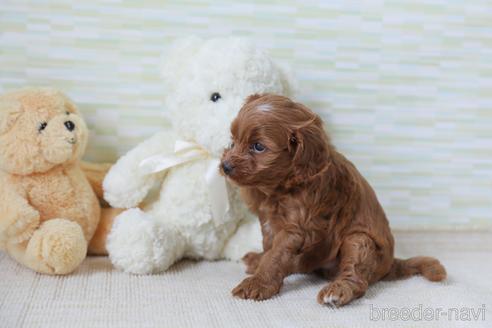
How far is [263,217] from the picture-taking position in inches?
58.8

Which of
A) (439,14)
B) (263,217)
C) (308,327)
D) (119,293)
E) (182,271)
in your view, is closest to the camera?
(308,327)

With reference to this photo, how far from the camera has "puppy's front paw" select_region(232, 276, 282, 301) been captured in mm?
1344

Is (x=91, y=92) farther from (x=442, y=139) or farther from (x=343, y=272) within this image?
(x=442, y=139)

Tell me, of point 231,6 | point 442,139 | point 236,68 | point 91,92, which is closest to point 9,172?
point 91,92

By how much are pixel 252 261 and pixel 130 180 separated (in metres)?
0.43

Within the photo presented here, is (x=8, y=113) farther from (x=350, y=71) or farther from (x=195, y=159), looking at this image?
(x=350, y=71)

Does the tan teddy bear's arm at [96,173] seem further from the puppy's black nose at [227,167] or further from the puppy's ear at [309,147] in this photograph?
the puppy's ear at [309,147]

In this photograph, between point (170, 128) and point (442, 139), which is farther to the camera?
point (442, 139)

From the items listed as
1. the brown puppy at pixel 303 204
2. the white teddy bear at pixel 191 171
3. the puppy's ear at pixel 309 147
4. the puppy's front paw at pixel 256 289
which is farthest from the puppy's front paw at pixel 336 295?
the white teddy bear at pixel 191 171

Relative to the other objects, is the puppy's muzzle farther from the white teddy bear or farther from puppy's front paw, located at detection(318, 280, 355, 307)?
puppy's front paw, located at detection(318, 280, 355, 307)

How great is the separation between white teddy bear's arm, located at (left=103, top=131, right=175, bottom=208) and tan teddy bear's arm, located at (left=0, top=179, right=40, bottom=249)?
0.78 ft

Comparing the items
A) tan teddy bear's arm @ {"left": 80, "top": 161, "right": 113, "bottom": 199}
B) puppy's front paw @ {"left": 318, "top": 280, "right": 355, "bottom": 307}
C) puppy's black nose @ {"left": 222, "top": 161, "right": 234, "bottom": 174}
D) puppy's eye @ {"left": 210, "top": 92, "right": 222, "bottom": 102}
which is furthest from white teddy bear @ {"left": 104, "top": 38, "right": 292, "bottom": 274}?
puppy's front paw @ {"left": 318, "top": 280, "right": 355, "bottom": 307}

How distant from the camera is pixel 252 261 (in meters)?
1.62

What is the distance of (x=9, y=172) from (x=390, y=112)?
126 cm
